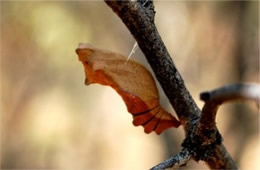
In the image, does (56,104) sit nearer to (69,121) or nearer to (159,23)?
(69,121)

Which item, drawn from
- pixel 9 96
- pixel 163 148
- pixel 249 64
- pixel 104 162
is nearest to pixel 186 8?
pixel 249 64

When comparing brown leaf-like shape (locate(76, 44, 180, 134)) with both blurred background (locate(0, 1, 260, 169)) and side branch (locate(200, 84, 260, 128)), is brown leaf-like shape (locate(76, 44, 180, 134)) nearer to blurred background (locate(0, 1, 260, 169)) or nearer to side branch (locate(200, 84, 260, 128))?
side branch (locate(200, 84, 260, 128))

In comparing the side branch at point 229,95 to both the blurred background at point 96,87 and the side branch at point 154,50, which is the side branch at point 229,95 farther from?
the blurred background at point 96,87

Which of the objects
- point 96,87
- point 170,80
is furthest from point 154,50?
point 96,87

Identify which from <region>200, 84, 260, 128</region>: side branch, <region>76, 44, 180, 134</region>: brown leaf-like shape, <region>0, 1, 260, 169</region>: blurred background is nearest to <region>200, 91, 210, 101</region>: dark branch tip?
<region>200, 84, 260, 128</region>: side branch

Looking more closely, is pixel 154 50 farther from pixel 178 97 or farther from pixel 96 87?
pixel 96 87

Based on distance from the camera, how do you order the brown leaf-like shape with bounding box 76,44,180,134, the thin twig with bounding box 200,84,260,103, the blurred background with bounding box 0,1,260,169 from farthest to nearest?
the blurred background with bounding box 0,1,260,169, the brown leaf-like shape with bounding box 76,44,180,134, the thin twig with bounding box 200,84,260,103
